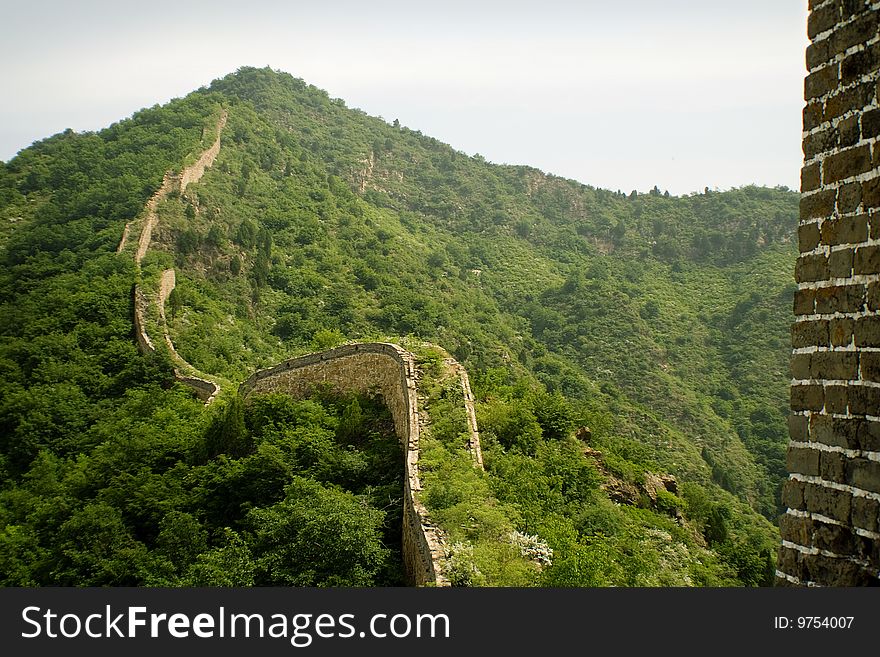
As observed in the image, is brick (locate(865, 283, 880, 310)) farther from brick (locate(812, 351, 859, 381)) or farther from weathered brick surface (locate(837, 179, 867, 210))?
weathered brick surface (locate(837, 179, 867, 210))

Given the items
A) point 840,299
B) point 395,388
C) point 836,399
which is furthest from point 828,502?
point 395,388

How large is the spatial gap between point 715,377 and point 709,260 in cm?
2321

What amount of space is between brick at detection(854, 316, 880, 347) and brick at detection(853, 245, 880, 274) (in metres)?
0.23

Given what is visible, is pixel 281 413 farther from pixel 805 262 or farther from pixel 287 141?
pixel 287 141

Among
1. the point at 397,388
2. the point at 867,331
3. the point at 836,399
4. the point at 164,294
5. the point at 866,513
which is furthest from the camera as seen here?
the point at 164,294

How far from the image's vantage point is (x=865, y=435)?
12.8 ft

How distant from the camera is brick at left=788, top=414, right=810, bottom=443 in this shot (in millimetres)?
4172

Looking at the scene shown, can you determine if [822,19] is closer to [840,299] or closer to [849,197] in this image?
[849,197]

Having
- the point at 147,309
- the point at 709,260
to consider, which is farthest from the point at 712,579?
the point at 709,260

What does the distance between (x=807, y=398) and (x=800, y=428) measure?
0.51ft

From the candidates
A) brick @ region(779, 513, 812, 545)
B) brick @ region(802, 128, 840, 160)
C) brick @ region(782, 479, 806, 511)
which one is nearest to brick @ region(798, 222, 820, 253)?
brick @ region(802, 128, 840, 160)

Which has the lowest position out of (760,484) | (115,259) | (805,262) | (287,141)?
(760,484)

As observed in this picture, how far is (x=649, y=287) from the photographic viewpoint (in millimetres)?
68375

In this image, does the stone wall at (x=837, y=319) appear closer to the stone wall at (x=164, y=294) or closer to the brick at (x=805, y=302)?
the brick at (x=805, y=302)
